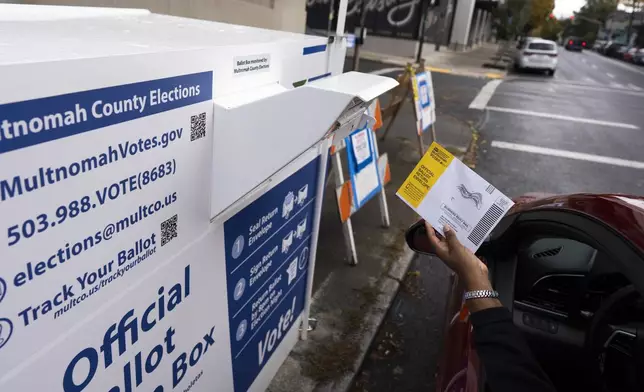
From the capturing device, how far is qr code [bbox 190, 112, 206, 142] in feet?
4.91

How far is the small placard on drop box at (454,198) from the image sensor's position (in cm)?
187

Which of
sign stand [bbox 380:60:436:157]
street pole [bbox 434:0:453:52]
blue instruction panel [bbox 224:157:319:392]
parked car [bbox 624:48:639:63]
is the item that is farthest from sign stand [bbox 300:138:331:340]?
parked car [bbox 624:48:639:63]

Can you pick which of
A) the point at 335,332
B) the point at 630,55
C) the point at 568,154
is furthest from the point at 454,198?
the point at 630,55

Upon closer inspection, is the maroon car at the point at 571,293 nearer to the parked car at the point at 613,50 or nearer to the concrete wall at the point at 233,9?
the concrete wall at the point at 233,9

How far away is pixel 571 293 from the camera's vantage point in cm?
231

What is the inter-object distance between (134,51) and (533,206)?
177cm

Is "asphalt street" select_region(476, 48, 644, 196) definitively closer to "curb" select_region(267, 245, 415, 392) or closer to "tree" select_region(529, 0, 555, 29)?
"curb" select_region(267, 245, 415, 392)

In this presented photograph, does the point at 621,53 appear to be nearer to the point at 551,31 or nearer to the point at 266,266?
the point at 551,31

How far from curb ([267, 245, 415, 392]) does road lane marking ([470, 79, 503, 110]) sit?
9069 millimetres

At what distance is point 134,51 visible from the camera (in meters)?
1.23

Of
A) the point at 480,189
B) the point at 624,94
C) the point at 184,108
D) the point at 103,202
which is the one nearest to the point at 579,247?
the point at 480,189

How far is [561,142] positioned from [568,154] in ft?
2.94

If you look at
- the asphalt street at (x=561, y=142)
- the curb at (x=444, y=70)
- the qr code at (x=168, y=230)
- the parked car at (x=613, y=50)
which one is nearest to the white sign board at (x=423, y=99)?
the asphalt street at (x=561, y=142)

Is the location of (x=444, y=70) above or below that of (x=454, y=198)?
below
